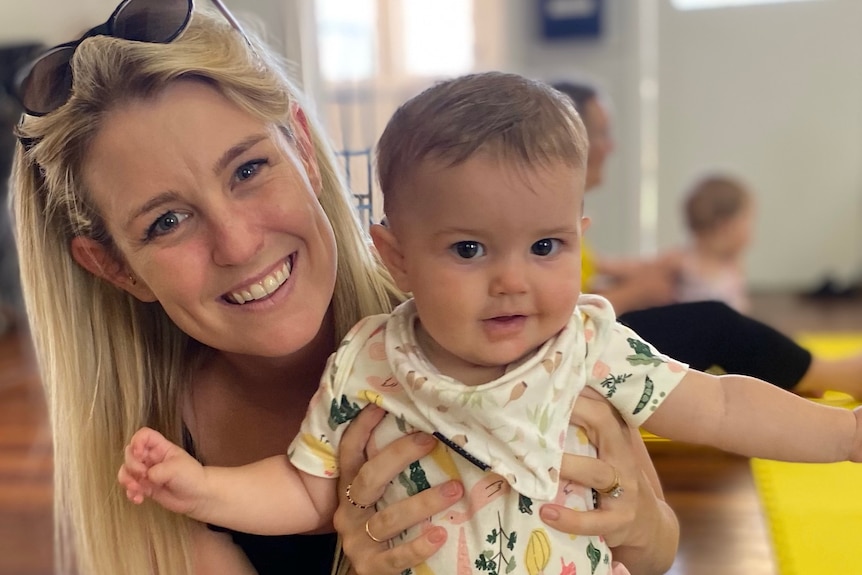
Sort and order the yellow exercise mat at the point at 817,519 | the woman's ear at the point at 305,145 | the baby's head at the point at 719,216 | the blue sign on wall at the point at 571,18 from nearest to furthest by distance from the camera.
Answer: the woman's ear at the point at 305,145 → the yellow exercise mat at the point at 817,519 → the baby's head at the point at 719,216 → the blue sign on wall at the point at 571,18

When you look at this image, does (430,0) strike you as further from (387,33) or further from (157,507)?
(157,507)

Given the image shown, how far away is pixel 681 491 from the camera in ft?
3.79

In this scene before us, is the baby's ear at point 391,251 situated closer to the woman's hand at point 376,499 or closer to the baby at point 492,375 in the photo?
the baby at point 492,375

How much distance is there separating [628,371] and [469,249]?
0.16 metres

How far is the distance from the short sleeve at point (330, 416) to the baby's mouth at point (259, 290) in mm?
83

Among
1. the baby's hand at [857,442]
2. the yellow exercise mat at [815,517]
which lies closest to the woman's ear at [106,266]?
the baby's hand at [857,442]

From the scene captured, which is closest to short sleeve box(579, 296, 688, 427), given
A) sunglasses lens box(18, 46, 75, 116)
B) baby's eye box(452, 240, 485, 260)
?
baby's eye box(452, 240, 485, 260)

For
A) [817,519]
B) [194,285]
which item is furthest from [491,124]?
[817,519]

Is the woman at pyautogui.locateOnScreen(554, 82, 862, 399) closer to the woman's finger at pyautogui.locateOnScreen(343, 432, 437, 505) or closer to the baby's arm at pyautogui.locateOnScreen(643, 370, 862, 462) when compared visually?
the baby's arm at pyautogui.locateOnScreen(643, 370, 862, 462)

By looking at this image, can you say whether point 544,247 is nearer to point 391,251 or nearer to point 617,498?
point 391,251

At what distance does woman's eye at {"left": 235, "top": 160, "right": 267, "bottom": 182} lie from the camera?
27.6 inches

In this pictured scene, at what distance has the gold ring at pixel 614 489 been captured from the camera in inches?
26.0

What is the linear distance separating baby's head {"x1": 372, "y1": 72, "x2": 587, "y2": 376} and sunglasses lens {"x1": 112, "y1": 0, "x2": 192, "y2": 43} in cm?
23

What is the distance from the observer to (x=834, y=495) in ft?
3.18
